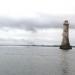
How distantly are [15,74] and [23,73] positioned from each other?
2799 millimetres

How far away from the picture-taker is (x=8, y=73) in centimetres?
6750

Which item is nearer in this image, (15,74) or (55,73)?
(15,74)

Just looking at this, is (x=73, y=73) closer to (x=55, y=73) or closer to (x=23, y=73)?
(x=55, y=73)

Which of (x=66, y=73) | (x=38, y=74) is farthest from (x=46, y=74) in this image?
(x=66, y=73)

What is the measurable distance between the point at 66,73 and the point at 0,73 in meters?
16.5

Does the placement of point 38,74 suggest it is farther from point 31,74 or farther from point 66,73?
point 66,73

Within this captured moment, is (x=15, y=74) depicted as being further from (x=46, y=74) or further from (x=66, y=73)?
(x=66, y=73)

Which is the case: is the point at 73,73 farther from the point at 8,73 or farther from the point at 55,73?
the point at 8,73

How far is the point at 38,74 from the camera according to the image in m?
66.9

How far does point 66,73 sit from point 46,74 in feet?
21.8

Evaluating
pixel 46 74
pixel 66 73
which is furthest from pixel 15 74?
pixel 66 73

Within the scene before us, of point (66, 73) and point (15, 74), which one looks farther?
point (66, 73)

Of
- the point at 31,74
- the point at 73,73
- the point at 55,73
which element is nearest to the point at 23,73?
the point at 31,74

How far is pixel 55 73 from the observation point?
7012cm
